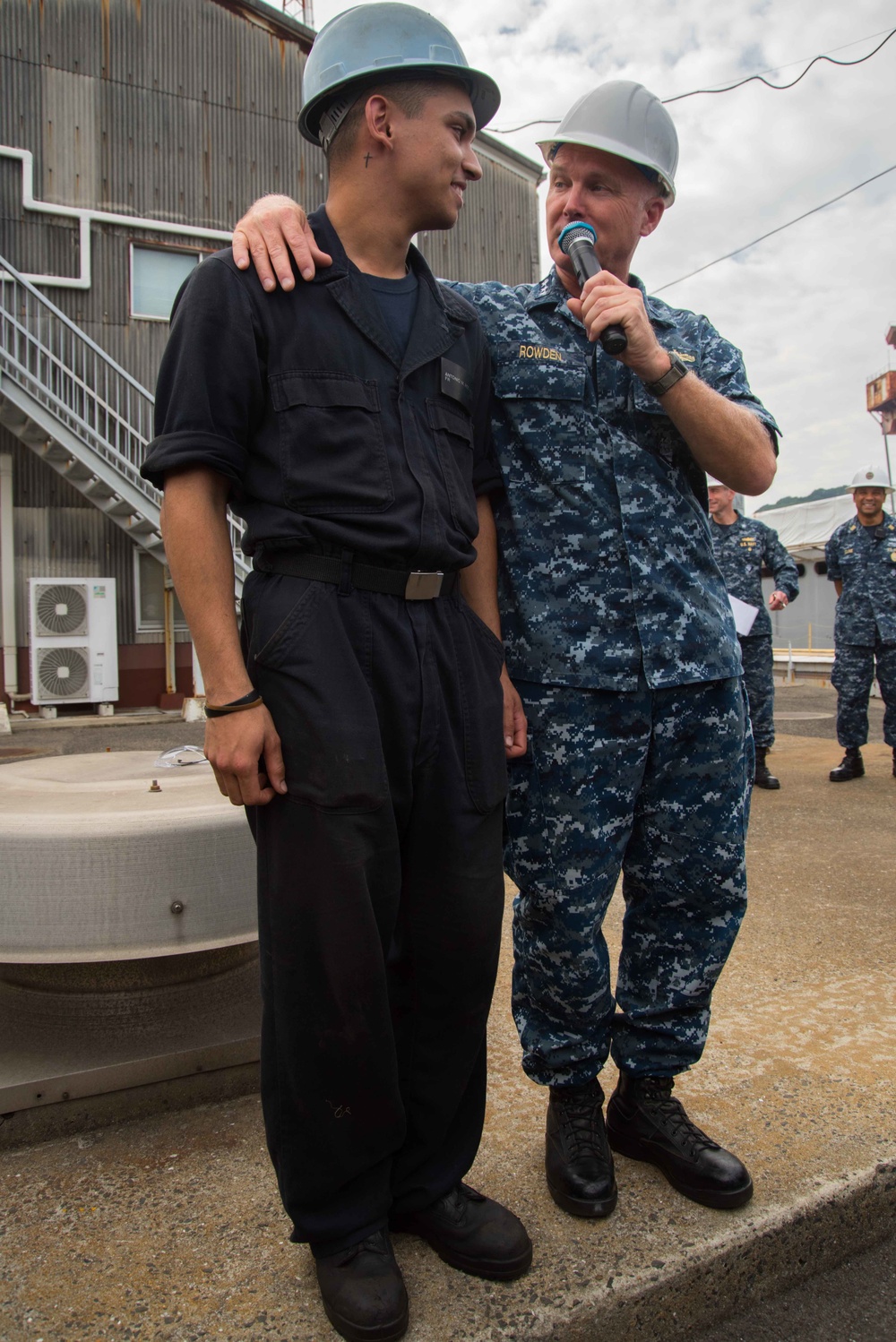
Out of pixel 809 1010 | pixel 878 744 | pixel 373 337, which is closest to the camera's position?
pixel 373 337

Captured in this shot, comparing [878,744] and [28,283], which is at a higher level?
[28,283]

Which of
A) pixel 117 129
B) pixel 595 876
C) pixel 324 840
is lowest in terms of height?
pixel 595 876

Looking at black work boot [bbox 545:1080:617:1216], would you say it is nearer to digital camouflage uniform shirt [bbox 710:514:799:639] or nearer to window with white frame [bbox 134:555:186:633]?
digital camouflage uniform shirt [bbox 710:514:799:639]

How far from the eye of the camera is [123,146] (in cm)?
1202

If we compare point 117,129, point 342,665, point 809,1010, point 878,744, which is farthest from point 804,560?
point 342,665

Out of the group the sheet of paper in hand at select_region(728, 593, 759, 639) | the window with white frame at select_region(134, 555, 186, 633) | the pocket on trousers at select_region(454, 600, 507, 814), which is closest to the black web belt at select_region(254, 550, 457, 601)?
the pocket on trousers at select_region(454, 600, 507, 814)

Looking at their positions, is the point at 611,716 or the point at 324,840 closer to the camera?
the point at 324,840

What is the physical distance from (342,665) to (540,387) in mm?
807

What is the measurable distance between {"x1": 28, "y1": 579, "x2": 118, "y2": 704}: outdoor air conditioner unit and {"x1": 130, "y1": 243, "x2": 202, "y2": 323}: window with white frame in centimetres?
366

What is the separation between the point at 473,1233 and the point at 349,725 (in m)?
0.97

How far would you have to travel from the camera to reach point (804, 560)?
2347 cm

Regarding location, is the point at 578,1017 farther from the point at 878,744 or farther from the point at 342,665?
the point at 878,744

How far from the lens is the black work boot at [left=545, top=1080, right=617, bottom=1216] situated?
1.87m

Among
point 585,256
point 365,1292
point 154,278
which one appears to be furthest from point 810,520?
point 365,1292
